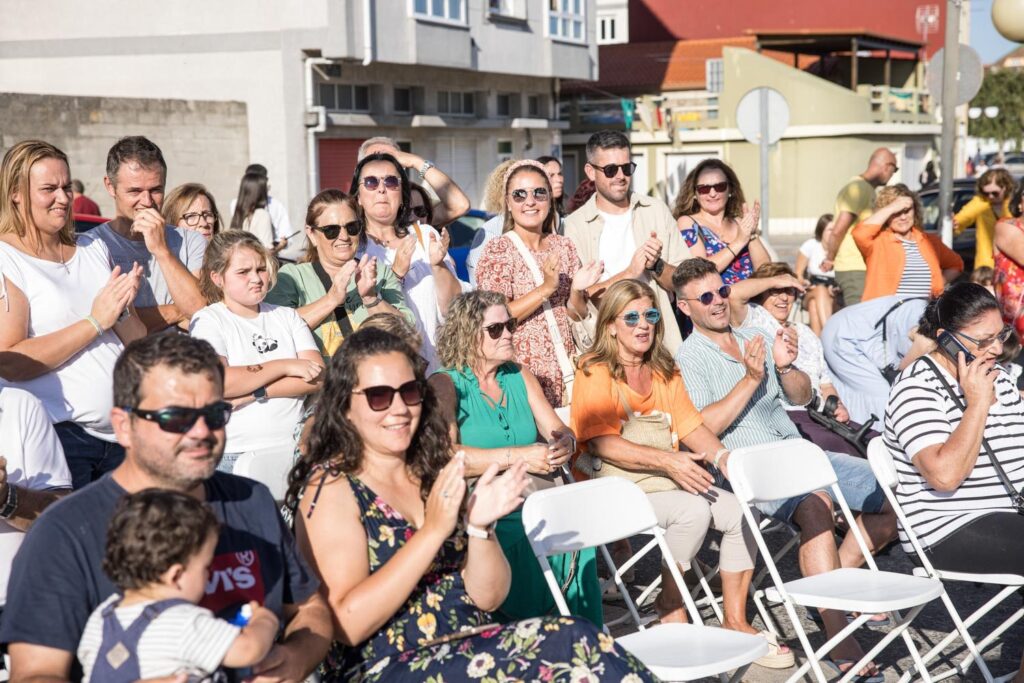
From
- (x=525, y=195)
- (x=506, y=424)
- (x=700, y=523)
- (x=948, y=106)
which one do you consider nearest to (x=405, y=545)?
(x=506, y=424)

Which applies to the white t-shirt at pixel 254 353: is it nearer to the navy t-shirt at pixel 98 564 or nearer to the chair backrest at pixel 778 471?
the navy t-shirt at pixel 98 564

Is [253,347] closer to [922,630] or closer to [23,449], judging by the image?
[23,449]

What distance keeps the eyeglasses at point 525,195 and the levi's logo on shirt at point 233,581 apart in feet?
10.6

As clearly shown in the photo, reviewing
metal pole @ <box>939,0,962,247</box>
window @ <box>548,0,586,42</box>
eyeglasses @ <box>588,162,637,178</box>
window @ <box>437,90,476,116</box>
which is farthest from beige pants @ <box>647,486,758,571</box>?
window @ <box>548,0,586,42</box>

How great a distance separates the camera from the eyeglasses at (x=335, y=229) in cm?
508

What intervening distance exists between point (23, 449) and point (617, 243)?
12.0 feet

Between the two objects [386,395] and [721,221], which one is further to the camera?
[721,221]

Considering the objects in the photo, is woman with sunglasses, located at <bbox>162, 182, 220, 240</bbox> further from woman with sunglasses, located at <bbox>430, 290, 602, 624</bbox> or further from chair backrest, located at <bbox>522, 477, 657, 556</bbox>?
chair backrest, located at <bbox>522, 477, 657, 556</bbox>

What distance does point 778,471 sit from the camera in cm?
479

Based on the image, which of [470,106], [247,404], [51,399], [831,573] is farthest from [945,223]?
[470,106]

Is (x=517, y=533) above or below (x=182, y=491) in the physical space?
below

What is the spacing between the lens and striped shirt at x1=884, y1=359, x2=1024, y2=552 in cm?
468

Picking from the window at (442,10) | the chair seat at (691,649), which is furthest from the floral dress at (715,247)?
the window at (442,10)

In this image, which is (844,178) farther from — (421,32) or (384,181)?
(384,181)
